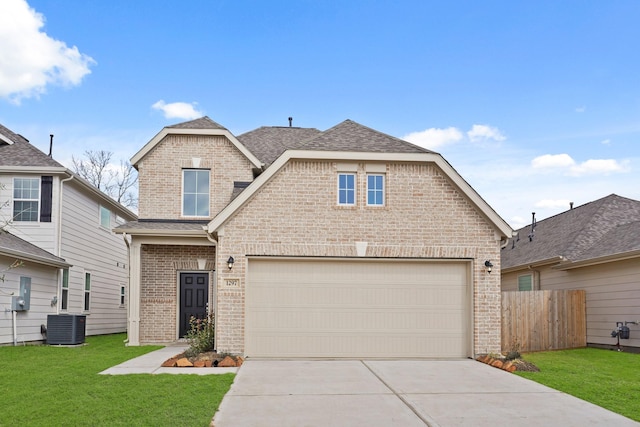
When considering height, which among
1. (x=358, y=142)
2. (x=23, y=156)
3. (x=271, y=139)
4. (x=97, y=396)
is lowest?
(x=97, y=396)

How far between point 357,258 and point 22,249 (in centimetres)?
937

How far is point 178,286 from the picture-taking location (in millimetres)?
17156

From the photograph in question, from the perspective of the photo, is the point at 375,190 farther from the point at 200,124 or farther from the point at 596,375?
the point at 200,124

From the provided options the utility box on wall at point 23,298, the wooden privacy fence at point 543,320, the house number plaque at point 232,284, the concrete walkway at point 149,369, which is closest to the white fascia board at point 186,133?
the utility box on wall at point 23,298

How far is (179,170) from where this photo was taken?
57.8 ft

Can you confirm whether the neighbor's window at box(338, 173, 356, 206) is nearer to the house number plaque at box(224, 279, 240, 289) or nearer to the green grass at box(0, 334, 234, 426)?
the house number plaque at box(224, 279, 240, 289)

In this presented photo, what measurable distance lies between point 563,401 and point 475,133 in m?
22.3

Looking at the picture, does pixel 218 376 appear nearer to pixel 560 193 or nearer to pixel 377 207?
pixel 377 207

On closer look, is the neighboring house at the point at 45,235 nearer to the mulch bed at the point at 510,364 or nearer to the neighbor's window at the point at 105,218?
the neighbor's window at the point at 105,218

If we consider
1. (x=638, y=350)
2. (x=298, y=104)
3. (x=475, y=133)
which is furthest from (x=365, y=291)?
(x=475, y=133)

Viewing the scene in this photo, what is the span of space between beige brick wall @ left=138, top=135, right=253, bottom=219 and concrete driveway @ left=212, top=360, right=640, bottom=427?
7.00 meters

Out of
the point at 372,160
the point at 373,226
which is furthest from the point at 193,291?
the point at 372,160

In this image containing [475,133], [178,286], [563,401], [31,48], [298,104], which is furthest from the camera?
[475,133]

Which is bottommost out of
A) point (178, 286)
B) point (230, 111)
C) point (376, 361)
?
point (376, 361)
